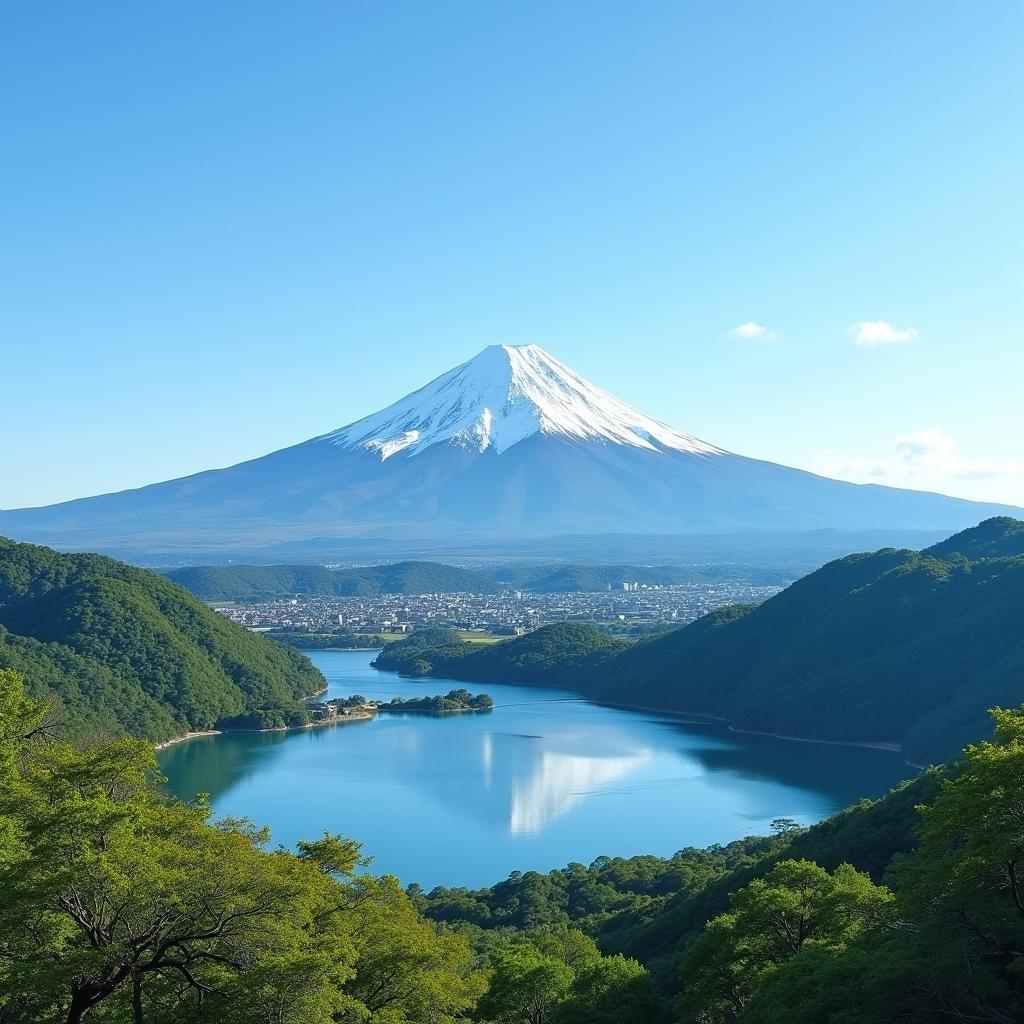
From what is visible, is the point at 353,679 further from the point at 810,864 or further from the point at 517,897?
the point at 810,864

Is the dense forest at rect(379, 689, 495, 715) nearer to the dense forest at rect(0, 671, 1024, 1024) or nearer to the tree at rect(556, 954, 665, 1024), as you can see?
the dense forest at rect(0, 671, 1024, 1024)

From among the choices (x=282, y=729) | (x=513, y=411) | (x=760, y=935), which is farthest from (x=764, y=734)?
(x=513, y=411)

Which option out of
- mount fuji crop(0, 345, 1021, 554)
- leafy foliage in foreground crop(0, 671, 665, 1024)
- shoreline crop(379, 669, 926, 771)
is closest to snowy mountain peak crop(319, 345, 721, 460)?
mount fuji crop(0, 345, 1021, 554)

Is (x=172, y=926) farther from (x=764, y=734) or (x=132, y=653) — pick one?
(x=132, y=653)

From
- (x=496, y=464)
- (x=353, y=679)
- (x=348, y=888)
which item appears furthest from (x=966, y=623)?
(x=496, y=464)

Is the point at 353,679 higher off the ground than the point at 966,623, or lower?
lower

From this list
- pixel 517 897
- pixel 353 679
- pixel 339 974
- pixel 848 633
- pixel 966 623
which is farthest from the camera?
pixel 353 679

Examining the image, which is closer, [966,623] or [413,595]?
[966,623]

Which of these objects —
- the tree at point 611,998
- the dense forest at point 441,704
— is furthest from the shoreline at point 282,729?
the tree at point 611,998
